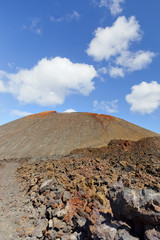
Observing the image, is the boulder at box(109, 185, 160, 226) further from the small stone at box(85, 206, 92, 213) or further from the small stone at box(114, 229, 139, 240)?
the small stone at box(85, 206, 92, 213)

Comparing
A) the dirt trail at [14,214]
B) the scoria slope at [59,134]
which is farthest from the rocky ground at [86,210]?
the scoria slope at [59,134]

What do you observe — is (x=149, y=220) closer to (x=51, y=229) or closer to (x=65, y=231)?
(x=65, y=231)

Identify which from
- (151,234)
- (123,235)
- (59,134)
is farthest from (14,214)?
(59,134)

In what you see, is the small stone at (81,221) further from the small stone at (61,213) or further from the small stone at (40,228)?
the small stone at (40,228)

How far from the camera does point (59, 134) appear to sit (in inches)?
1242

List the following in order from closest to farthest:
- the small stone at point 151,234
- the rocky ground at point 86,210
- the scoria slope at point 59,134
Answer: the small stone at point 151,234, the rocky ground at point 86,210, the scoria slope at point 59,134

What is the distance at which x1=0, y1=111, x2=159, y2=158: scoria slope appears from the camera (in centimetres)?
2702

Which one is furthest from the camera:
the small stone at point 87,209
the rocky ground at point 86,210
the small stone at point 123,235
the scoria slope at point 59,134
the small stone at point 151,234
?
the scoria slope at point 59,134

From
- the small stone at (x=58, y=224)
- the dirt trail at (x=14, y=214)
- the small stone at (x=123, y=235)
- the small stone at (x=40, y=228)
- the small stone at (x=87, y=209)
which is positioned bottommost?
the dirt trail at (x=14, y=214)

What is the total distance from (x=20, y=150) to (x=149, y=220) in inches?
1111

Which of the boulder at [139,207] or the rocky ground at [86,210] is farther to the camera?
the rocky ground at [86,210]

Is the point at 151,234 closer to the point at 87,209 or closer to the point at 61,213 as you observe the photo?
the point at 87,209

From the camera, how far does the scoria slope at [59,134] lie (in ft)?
88.6

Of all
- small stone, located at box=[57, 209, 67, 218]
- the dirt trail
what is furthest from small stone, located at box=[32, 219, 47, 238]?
small stone, located at box=[57, 209, 67, 218]
